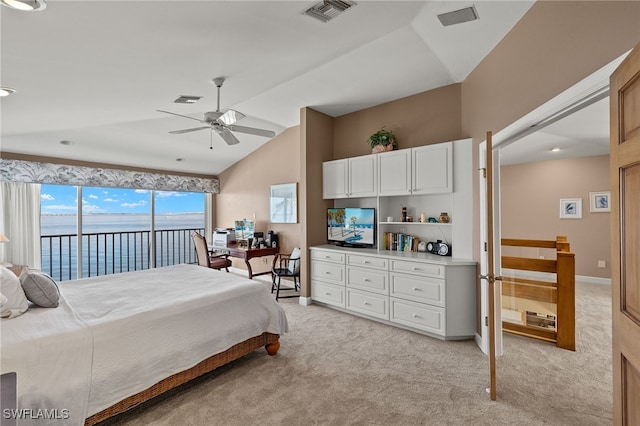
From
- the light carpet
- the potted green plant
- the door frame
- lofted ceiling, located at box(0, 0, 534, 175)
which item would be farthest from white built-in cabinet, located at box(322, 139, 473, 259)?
the light carpet

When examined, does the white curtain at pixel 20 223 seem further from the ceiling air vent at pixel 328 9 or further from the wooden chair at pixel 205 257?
the ceiling air vent at pixel 328 9

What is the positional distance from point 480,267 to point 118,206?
6.61 meters

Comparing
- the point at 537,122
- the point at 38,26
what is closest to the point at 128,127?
the point at 38,26

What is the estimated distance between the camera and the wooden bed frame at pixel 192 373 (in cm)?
184

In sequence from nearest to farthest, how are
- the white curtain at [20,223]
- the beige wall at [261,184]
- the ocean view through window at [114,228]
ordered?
the white curtain at [20,223]
the ocean view through window at [114,228]
the beige wall at [261,184]

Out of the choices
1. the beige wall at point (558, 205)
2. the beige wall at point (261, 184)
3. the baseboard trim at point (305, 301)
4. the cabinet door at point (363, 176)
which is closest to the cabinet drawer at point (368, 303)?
the baseboard trim at point (305, 301)

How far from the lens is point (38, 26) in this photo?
1.69m

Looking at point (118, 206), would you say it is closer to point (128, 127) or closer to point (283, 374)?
point (128, 127)

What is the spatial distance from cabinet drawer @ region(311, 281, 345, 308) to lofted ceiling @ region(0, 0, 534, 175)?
264 centimetres

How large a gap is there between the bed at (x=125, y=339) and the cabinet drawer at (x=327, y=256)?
4.55ft

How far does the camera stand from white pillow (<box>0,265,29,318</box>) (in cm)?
191

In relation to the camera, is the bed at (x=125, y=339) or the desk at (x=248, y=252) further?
the desk at (x=248, y=252)

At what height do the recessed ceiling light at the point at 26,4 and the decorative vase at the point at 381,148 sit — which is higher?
the recessed ceiling light at the point at 26,4

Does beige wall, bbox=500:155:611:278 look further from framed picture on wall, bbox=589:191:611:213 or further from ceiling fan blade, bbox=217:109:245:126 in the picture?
ceiling fan blade, bbox=217:109:245:126
